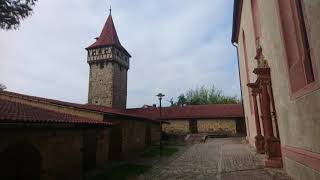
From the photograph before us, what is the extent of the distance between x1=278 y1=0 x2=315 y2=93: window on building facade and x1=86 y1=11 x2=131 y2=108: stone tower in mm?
32552

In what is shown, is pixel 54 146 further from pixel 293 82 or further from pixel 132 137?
pixel 132 137

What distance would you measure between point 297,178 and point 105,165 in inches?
390

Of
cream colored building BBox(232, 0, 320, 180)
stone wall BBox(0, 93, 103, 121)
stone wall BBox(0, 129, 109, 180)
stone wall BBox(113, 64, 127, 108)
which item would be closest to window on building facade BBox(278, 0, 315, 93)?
cream colored building BBox(232, 0, 320, 180)

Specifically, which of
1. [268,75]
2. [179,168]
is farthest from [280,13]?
[179,168]

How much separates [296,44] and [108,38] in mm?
37864

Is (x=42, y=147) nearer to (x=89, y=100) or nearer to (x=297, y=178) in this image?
(x=297, y=178)

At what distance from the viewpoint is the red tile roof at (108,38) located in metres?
42.0

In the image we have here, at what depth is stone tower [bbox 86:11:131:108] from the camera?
130ft

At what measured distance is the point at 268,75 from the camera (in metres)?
11.2

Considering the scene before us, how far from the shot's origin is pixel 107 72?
40219 millimetres

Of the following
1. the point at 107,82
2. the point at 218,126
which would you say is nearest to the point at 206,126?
the point at 218,126

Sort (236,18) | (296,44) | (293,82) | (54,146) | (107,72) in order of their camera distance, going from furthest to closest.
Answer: (107,72)
(236,18)
(54,146)
(293,82)
(296,44)

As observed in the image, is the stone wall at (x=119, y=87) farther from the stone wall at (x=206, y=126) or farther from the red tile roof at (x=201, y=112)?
→ the stone wall at (x=206, y=126)

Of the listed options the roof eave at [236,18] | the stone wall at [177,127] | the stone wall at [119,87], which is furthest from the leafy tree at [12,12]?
the stone wall at [119,87]
